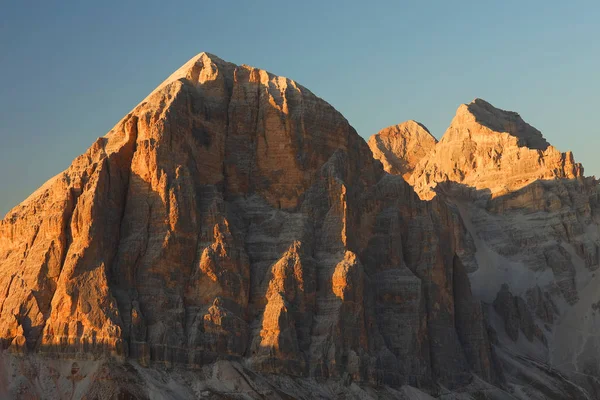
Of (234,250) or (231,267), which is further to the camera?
(234,250)

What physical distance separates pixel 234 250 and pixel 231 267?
6.94ft

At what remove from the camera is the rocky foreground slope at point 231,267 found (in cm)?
13300

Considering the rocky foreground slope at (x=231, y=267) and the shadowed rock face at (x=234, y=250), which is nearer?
the rocky foreground slope at (x=231, y=267)

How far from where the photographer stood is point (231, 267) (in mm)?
142750

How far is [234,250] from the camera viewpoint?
473 ft

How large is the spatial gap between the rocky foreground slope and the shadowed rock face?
0.17 meters

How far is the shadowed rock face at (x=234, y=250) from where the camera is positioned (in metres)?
135

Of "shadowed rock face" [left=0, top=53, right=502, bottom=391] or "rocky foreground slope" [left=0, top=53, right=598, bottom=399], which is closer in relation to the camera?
"rocky foreground slope" [left=0, top=53, right=598, bottom=399]

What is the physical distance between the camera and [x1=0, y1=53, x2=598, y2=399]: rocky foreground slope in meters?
133

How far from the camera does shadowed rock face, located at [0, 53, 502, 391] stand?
13538 centimetres

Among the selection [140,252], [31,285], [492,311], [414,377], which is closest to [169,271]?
[140,252]

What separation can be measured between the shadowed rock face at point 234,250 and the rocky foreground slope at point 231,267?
0.17 m

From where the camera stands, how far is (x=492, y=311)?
196750mm

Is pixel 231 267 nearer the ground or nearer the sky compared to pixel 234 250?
nearer the ground
